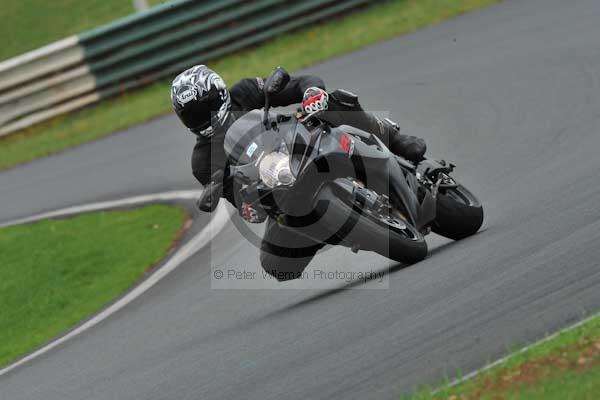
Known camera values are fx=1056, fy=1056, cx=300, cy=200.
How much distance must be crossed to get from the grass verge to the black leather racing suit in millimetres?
7146

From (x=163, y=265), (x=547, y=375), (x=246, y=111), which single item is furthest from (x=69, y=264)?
(x=547, y=375)

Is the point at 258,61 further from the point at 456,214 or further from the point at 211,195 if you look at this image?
the point at 211,195

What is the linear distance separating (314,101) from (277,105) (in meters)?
0.70

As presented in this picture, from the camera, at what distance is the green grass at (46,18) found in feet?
59.6

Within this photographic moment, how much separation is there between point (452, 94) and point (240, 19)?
16.8 ft

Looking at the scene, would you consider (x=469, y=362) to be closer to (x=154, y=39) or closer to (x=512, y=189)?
(x=512, y=189)

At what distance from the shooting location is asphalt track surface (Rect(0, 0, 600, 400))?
18.4ft

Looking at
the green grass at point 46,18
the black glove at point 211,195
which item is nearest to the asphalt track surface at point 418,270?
the black glove at point 211,195

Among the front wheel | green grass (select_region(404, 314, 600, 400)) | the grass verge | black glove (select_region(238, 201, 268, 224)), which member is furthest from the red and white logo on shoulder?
the grass verge

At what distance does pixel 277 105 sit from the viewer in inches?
291

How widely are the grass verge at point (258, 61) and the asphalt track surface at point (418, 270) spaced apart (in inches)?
52.9

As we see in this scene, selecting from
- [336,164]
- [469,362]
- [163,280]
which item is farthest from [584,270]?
[163,280]

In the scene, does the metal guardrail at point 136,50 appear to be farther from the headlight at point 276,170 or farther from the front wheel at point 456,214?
the headlight at point 276,170

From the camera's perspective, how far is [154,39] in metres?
15.6
